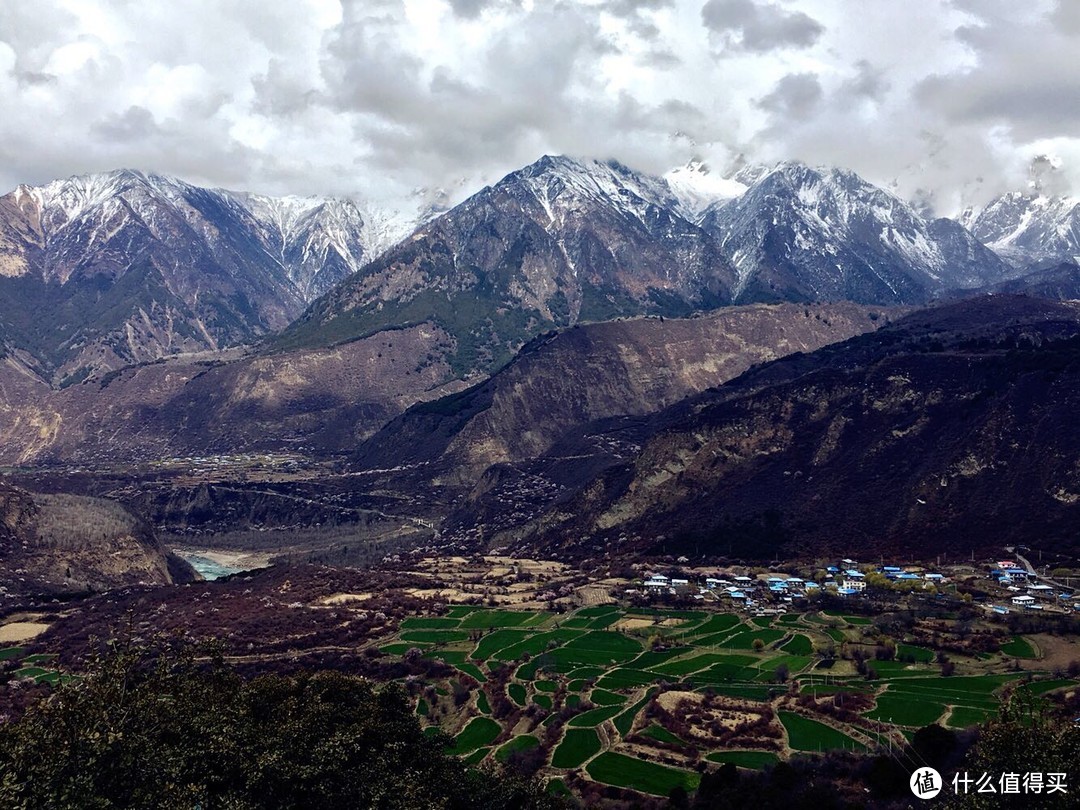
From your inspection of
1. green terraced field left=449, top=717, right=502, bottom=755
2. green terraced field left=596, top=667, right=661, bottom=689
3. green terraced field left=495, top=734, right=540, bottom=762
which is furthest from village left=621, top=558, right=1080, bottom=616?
→ green terraced field left=495, top=734, right=540, bottom=762

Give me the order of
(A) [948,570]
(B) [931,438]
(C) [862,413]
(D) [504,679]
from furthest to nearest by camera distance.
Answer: (C) [862,413] < (B) [931,438] < (A) [948,570] < (D) [504,679]

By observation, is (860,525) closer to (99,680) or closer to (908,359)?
(908,359)

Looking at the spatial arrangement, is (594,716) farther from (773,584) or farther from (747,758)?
(773,584)

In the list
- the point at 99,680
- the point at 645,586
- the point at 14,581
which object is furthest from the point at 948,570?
the point at 14,581

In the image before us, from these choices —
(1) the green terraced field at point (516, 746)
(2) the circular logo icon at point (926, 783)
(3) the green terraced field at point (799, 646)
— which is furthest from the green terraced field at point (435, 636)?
(2) the circular logo icon at point (926, 783)

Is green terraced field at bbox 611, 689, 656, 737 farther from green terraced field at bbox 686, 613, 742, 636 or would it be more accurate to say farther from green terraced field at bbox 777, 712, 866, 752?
green terraced field at bbox 686, 613, 742, 636
